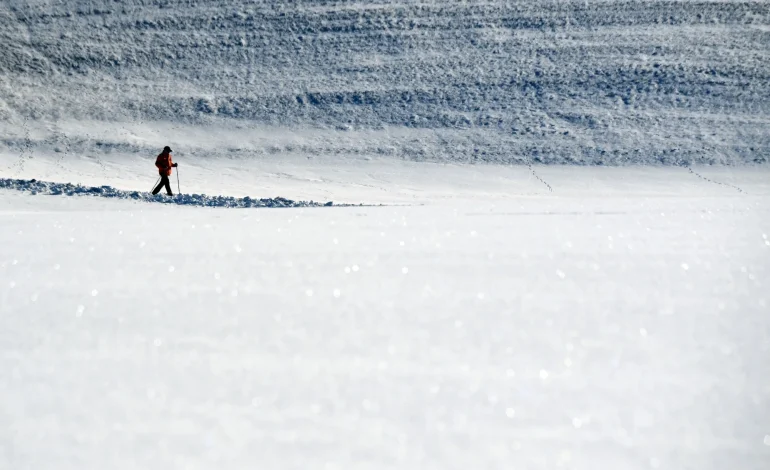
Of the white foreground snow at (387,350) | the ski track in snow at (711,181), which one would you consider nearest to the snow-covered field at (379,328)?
the white foreground snow at (387,350)

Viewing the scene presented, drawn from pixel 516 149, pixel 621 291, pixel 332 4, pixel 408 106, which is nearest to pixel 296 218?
pixel 621 291

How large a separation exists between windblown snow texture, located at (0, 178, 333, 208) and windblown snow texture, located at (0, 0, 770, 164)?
11932 millimetres

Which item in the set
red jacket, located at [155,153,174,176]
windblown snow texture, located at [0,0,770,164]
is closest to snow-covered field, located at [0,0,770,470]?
red jacket, located at [155,153,174,176]

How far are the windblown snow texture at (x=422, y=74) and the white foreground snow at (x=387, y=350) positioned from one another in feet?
69.8

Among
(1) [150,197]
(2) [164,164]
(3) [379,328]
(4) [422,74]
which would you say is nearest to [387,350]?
(3) [379,328]

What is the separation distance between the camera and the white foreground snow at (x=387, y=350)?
3.66 metres

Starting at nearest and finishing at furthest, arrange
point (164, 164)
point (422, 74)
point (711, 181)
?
point (164, 164)
point (711, 181)
point (422, 74)

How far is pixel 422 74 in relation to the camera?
1387 inches

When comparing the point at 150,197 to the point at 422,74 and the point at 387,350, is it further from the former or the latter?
the point at 422,74

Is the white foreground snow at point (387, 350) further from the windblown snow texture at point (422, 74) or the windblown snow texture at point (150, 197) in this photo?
the windblown snow texture at point (422, 74)

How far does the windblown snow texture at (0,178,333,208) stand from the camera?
57.1 ft

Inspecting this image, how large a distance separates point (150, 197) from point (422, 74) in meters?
18.9

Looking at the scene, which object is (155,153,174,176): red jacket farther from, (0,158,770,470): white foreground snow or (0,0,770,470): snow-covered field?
(0,158,770,470): white foreground snow

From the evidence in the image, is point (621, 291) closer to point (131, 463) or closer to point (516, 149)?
point (131, 463)
